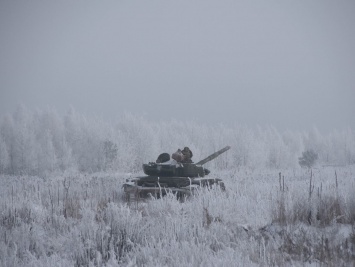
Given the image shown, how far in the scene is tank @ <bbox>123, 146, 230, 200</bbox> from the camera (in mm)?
8094

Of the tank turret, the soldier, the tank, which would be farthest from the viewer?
the soldier

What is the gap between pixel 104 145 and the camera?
121 feet

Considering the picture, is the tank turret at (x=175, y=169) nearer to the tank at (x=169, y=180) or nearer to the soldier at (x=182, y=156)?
the tank at (x=169, y=180)

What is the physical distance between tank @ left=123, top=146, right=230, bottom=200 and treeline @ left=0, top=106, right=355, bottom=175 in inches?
894

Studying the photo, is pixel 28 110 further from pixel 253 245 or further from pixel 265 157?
pixel 253 245

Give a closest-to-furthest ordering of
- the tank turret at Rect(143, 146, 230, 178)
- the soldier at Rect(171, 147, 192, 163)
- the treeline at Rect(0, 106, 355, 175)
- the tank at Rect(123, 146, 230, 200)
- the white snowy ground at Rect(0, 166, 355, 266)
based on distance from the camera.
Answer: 1. the white snowy ground at Rect(0, 166, 355, 266)
2. the tank at Rect(123, 146, 230, 200)
3. the tank turret at Rect(143, 146, 230, 178)
4. the soldier at Rect(171, 147, 192, 163)
5. the treeline at Rect(0, 106, 355, 175)

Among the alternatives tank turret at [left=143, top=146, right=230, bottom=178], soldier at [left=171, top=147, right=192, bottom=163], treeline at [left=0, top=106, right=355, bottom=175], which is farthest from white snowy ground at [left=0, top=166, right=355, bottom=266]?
treeline at [left=0, top=106, right=355, bottom=175]

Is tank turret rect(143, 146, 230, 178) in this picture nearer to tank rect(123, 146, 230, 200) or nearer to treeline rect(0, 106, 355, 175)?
tank rect(123, 146, 230, 200)

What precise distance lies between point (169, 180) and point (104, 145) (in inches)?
1171

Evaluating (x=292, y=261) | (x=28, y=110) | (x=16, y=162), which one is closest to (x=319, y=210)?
(x=292, y=261)

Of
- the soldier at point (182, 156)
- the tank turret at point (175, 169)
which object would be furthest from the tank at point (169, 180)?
the soldier at point (182, 156)

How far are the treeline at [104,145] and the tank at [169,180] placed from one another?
2272 centimetres

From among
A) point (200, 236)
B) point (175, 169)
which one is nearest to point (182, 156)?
point (175, 169)

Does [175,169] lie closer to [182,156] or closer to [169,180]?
[169,180]
